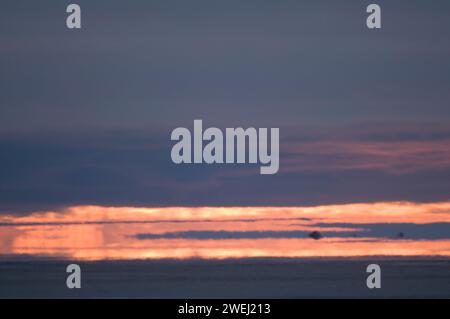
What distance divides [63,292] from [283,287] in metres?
9.57

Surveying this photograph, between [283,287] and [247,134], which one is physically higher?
[247,134]

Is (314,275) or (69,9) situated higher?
(69,9)

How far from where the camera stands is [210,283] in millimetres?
53281

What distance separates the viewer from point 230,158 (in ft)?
117

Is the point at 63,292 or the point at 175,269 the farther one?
the point at 175,269

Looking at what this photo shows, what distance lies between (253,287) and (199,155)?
60.1 feet
